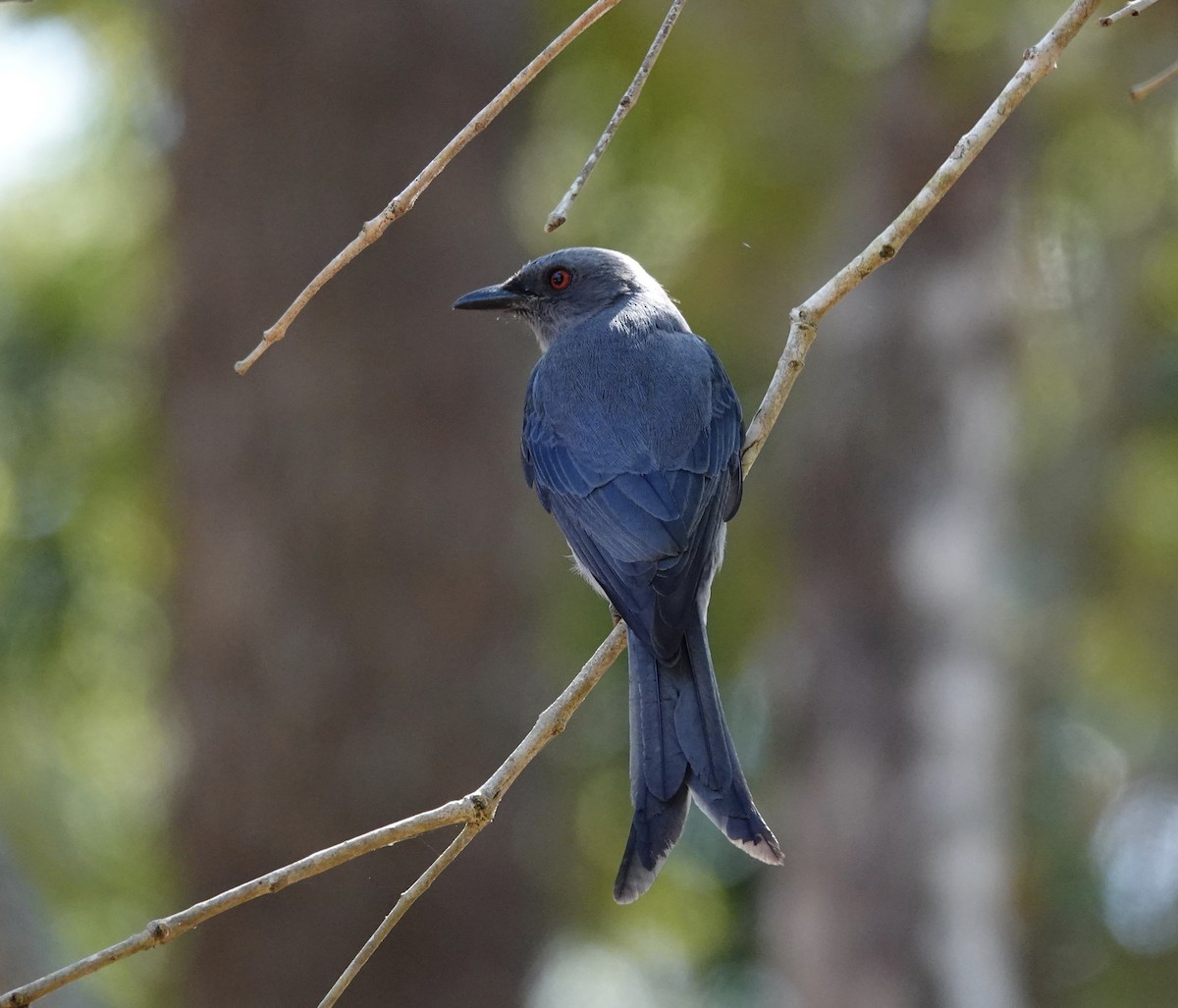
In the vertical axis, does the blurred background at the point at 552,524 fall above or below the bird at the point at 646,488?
below

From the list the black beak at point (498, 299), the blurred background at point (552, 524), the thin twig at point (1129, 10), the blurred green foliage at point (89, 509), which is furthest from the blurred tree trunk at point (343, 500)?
the thin twig at point (1129, 10)

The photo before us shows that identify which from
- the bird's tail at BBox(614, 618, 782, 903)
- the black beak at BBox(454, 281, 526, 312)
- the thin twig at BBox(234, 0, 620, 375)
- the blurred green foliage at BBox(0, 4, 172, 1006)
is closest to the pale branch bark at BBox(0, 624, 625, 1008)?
the bird's tail at BBox(614, 618, 782, 903)

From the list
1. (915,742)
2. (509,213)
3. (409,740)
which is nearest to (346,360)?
(509,213)

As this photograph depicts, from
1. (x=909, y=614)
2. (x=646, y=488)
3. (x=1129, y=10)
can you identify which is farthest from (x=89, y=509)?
(x=1129, y=10)

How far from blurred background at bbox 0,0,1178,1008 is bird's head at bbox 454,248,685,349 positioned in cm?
239

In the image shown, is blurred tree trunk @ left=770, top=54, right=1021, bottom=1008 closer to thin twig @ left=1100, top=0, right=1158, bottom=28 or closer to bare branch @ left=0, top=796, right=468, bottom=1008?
thin twig @ left=1100, top=0, right=1158, bottom=28

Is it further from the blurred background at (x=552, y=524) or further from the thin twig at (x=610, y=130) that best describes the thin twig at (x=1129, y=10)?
the blurred background at (x=552, y=524)

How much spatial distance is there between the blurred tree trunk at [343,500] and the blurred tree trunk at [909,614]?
72.3 inches

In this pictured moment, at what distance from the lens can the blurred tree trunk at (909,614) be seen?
858cm

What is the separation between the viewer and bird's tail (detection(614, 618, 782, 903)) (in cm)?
359

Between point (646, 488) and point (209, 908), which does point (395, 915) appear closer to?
point (209, 908)

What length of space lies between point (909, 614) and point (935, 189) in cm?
556

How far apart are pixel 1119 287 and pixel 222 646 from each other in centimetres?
587

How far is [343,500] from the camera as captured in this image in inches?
325
